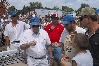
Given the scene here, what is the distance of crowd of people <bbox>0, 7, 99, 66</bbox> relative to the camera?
3576 millimetres

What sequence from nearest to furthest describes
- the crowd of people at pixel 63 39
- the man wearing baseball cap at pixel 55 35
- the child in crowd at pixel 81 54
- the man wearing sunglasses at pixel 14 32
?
1. the child in crowd at pixel 81 54
2. the crowd of people at pixel 63 39
3. the man wearing baseball cap at pixel 55 35
4. the man wearing sunglasses at pixel 14 32

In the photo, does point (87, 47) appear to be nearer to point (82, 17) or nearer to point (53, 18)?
point (82, 17)

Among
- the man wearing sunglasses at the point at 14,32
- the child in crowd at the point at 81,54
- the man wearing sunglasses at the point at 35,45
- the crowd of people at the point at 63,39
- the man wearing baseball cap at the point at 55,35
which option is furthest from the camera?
the man wearing sunglasses at the point at 14,32

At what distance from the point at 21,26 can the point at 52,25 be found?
35.4 inches

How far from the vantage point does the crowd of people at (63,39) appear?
358 cm

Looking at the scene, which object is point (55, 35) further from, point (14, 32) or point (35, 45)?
point (35, 45)

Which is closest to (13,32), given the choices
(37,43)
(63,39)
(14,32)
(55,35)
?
(14,32)

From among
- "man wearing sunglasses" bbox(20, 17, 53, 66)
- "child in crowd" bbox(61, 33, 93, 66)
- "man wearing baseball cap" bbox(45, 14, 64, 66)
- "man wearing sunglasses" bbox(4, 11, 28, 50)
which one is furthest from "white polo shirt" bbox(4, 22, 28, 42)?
"child in crowd" bbox(61, 33, 93, 66)

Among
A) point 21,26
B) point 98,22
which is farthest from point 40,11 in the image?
point 98,22

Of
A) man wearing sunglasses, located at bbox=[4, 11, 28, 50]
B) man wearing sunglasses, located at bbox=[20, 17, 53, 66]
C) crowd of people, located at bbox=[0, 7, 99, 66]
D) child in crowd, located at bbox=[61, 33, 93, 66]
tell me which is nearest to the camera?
child in crowd, located at bbox=[61, 33, 93, 66]

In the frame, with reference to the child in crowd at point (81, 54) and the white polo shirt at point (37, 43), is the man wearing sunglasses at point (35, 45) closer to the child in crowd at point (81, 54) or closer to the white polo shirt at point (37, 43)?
the white polo shirt at point (37, 43)

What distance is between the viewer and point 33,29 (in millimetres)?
5129

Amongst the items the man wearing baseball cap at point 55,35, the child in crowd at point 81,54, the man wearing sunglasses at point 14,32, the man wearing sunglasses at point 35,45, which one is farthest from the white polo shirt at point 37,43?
the man wearing sunglasses at point 14,32

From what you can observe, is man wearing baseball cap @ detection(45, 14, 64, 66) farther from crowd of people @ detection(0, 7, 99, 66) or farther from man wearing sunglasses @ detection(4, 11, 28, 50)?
man wearing sunglasses @ detection(4, 11, 28, 50)
